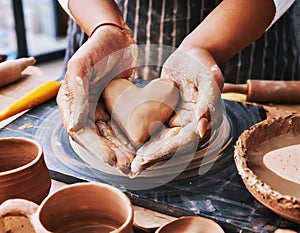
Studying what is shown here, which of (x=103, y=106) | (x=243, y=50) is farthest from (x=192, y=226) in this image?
(x=243, y=50)

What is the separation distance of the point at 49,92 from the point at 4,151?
0.48 metres

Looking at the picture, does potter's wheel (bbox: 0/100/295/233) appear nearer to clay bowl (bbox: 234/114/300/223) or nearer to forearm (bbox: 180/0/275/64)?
clay bowl (bbox: 234/114/300/223)

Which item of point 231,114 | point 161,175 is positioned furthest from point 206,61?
point 161,175

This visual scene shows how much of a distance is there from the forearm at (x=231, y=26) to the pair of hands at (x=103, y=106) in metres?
0.11

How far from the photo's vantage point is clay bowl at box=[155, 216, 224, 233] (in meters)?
0.73

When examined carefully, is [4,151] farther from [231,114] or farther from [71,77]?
[231,114]

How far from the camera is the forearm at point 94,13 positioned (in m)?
1.18

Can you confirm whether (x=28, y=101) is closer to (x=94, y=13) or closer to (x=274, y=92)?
(x=94, y=13)

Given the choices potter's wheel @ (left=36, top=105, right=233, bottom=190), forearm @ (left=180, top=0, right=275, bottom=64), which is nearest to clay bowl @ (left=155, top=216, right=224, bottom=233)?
potter's wheel @ (left=36, top=105, right=233, bottom=190)

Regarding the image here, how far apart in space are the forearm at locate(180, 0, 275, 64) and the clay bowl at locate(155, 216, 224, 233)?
543 millimetres

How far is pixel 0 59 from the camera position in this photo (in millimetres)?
1514

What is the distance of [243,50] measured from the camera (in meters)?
1.55

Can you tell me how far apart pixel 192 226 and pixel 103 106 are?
0.39m

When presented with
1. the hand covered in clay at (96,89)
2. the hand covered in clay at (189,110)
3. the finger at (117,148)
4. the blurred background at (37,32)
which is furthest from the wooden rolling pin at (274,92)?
the blurred background at (37,32)
